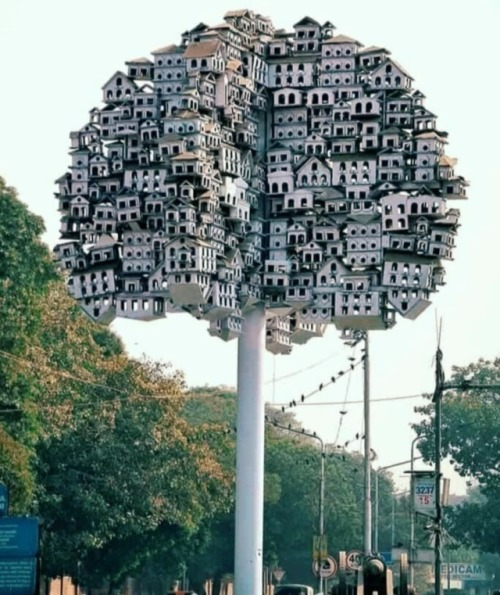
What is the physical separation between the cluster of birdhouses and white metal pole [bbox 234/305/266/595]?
815 millimetres

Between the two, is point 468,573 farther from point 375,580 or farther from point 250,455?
point 375,580

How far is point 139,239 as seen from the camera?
49.4m

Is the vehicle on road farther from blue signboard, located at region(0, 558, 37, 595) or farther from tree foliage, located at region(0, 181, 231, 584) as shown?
blue signboard, located at region(0, 558, 37, 595)

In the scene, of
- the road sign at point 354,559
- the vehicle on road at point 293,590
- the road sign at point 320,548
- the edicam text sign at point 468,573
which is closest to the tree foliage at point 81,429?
the vehicle on road at point 293,590

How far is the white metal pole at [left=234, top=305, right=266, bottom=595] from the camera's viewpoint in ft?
166

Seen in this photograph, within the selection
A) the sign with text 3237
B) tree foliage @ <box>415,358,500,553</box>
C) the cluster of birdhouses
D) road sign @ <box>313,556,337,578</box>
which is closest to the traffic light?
the cluster of birdhouses

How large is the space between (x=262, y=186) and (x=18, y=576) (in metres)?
12.6

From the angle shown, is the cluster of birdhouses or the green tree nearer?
the cluster of birdhouses

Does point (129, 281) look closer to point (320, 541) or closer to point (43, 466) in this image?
point (320, 541)

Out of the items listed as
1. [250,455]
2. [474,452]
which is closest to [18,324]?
[250,455]

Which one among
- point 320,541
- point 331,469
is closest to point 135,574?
point 320,541

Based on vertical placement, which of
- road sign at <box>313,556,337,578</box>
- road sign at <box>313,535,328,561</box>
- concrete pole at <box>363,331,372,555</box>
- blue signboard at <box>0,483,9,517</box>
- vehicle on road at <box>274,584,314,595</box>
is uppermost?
concrete pole at <box>363,331,372,555</box>

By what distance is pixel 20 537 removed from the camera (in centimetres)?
4162

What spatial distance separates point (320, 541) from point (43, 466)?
12.9 m
